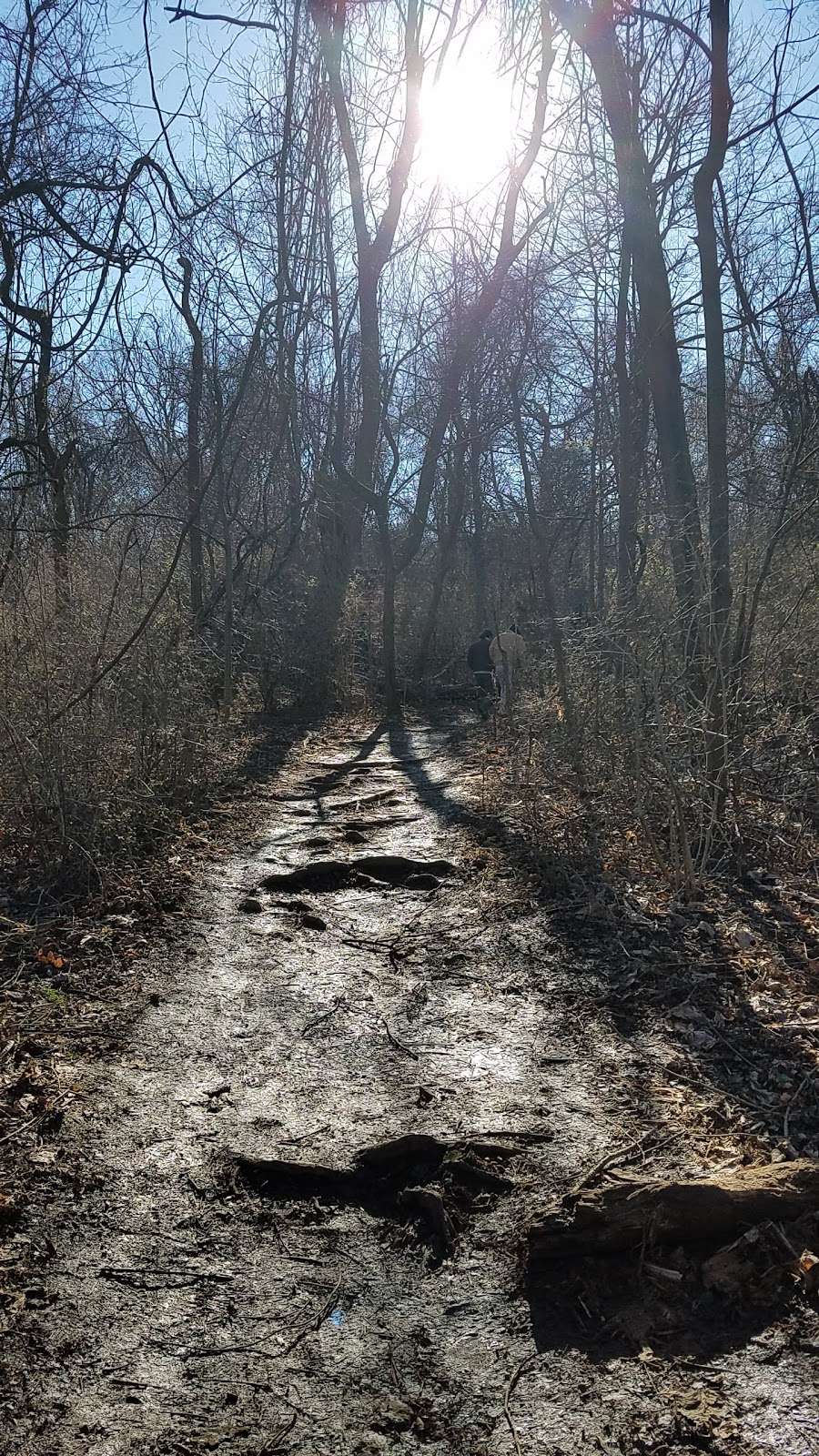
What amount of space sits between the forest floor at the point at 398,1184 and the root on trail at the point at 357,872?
1.93 ft

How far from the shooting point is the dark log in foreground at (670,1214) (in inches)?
108

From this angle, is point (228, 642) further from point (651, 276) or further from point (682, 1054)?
point (682, 1054)

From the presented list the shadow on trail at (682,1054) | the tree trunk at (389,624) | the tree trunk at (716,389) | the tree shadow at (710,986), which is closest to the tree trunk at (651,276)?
the tree trunk at (716,389)

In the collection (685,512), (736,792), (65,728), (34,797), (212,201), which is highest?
(212,201)

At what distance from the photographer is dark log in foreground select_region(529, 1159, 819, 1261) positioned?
108 inches

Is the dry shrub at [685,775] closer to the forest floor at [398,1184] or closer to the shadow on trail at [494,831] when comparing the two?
the shadow on trail at [494,831]

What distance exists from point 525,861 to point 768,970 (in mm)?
2252

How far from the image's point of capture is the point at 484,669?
16.2 metres

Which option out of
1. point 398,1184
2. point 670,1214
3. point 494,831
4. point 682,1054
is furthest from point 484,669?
point 670,1214

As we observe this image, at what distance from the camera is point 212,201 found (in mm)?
3250

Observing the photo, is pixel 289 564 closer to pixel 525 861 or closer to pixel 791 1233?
pixel 525 861

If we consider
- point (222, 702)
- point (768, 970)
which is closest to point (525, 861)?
point (768, 970)

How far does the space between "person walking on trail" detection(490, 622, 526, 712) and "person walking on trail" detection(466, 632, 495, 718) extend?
1.44m

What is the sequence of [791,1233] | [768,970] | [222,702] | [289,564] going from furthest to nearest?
[289,564] < [222,702] < [768,970] < [791,1233]
